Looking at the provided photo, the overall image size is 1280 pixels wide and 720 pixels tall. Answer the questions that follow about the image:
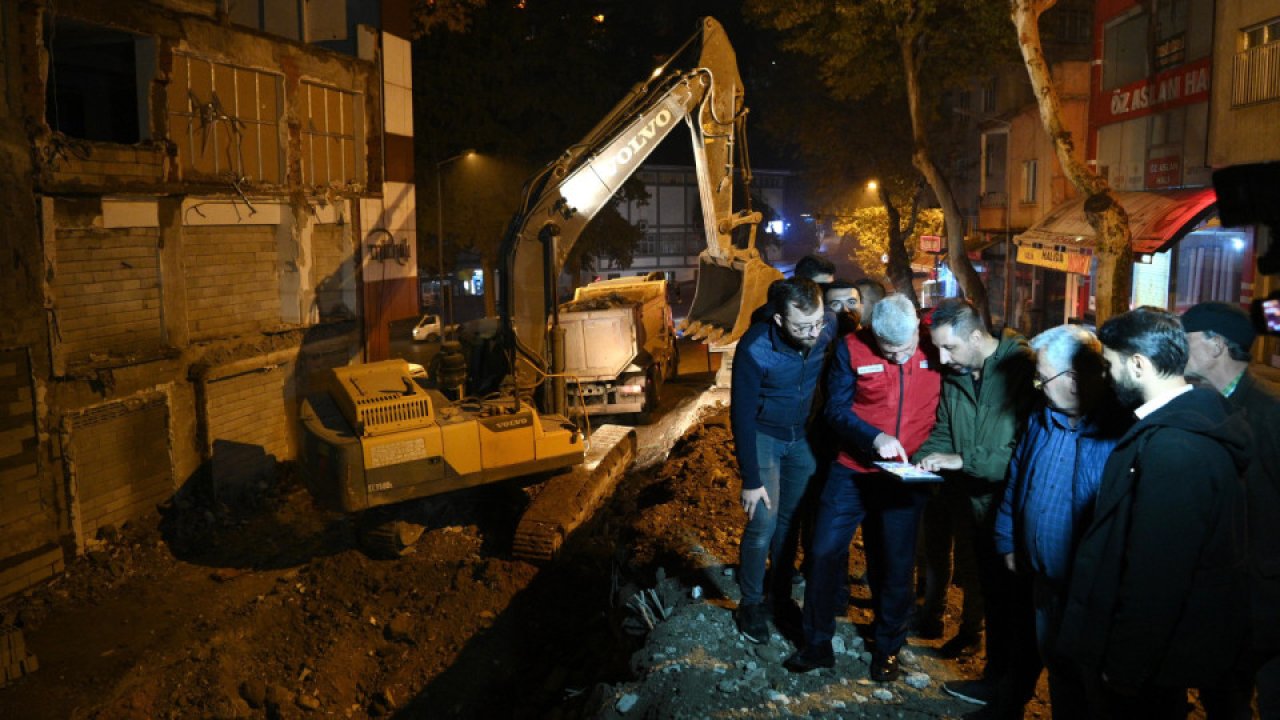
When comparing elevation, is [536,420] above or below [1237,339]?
below

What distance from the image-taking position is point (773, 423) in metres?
5.20

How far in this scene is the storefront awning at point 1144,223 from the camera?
1505 centimetres

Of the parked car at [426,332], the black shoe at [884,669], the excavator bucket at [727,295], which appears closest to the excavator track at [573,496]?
the excavator bucket at [727,295]

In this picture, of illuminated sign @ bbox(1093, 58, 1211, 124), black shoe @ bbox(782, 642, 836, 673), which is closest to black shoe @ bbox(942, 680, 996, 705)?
black shoe @ bbox(782, 642, 836, 673)

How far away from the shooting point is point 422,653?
26.1 feet

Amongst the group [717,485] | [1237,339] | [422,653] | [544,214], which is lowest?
[422,653]

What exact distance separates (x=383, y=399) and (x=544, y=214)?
3340mm

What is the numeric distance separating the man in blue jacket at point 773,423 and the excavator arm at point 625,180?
605 centimetres

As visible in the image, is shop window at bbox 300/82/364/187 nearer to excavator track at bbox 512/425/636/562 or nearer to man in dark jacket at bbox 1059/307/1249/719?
excavator track at bbox 512/425/636/562

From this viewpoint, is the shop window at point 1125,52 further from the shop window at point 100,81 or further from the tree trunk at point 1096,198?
the shop window at point 100,81

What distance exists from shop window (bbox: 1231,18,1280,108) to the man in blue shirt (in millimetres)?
12314

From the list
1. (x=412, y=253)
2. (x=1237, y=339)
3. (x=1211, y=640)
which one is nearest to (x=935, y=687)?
(x=1211, y=640)

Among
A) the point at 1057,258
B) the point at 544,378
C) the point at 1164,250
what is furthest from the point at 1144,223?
the point at 544,378

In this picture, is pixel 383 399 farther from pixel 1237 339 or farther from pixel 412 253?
pixel 412 253
